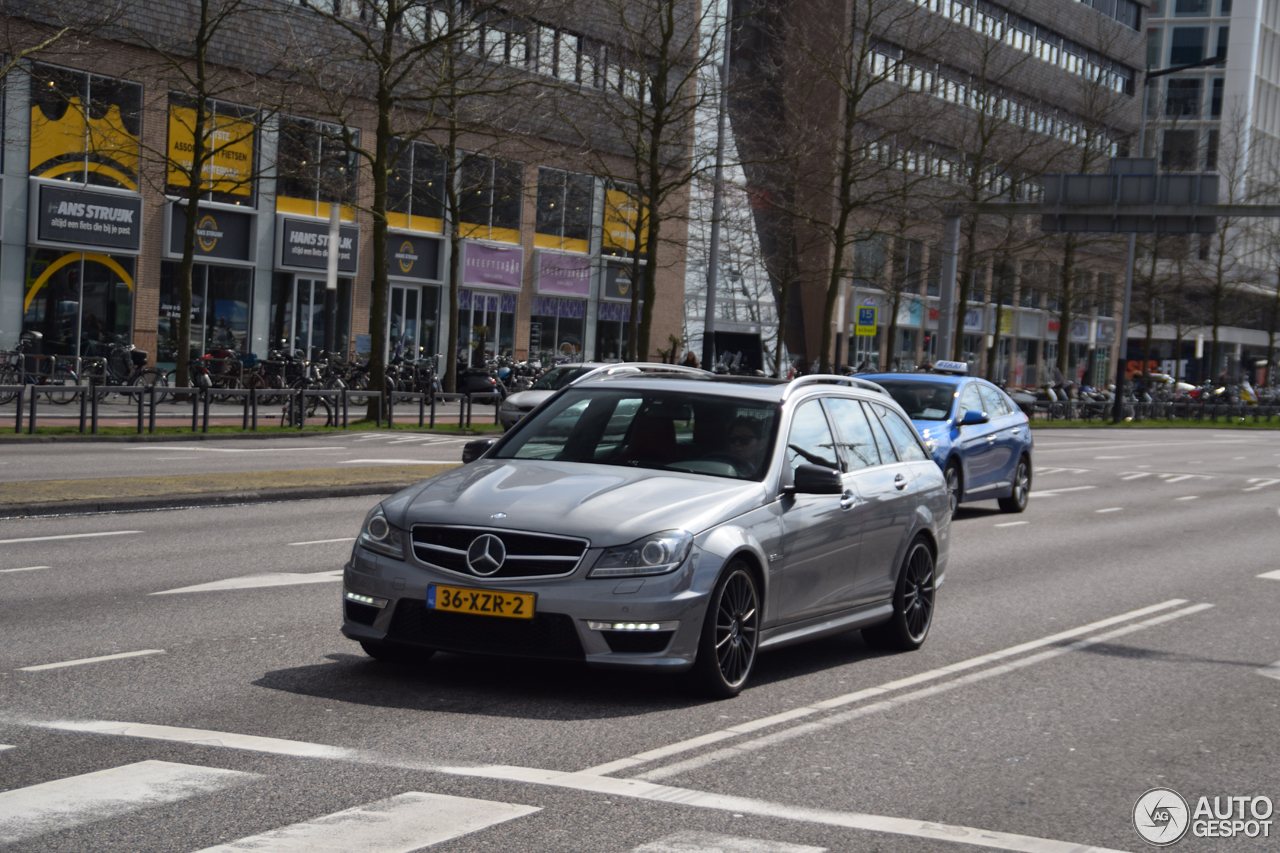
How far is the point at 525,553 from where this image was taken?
6.70m

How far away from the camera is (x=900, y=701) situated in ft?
24.5

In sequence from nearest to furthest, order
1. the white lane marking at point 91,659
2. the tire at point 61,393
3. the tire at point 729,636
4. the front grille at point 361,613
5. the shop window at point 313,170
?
the tire at point 729,636 < the front grille at point 361,613 < the white lane marking at point 91,659 < the tire at point 61,393 < the shop window at point 313,170

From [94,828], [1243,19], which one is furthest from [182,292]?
[1243,19]

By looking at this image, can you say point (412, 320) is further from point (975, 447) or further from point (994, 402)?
point (975, 447)

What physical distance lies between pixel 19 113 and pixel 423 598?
30027mm

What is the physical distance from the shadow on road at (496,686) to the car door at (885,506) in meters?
0.68

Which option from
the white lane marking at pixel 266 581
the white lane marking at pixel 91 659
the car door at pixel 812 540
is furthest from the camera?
the white lane marking at pixel 266 581

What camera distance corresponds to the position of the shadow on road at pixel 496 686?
6.79 metres

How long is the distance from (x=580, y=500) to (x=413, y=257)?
3873cm

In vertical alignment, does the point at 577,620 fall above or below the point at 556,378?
below

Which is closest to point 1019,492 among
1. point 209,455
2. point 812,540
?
point 209,455

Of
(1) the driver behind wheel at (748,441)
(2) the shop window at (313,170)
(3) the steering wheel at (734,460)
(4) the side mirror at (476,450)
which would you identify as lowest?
(4) the side mirror at (476,450)

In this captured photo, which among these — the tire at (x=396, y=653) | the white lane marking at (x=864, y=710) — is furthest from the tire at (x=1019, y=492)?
the tire at (x=396, y=653)

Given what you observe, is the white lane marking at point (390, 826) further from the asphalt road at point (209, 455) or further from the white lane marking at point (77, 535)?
the asphalt road at point (209, 455)
